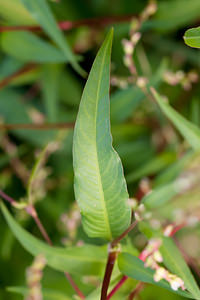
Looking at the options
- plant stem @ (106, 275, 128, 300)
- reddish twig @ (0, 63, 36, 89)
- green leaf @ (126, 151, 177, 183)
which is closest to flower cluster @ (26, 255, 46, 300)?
plant stem @ (106, 275, 128, 300)

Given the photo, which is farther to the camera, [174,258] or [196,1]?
[196,1]

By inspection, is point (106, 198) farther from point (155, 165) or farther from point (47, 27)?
point (155, 165)

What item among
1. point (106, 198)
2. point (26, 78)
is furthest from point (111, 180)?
point (26, 78)

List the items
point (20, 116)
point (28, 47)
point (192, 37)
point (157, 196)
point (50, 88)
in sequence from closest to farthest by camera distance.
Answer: point (192, 37) → point (157, 196) → point (28, 47) → point (50, 88) → point (20, 116)

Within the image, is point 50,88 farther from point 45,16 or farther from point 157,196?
point 157,196

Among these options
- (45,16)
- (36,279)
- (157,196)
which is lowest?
(36,279)

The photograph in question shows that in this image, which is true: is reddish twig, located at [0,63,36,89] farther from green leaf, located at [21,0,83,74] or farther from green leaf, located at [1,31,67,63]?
green leaf, located at [21,0,83,74]

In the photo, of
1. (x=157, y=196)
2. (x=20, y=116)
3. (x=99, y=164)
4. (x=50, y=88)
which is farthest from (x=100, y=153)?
(x=20, y=116)
